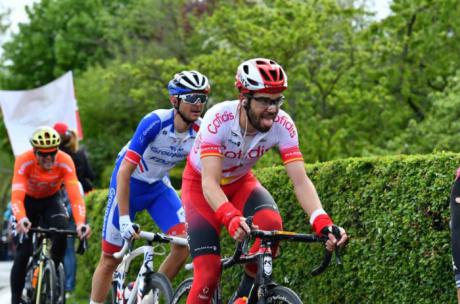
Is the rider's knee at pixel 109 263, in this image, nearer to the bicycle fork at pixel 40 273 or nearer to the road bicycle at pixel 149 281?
the road bicycle at pixel 149 281

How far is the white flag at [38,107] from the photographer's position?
20.3 m

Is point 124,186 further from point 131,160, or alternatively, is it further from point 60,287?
point 60,287

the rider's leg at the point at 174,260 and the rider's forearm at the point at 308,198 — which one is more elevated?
the rider's forearm at the point at 308,198

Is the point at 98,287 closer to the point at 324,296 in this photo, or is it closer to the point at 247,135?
the point at 324,296

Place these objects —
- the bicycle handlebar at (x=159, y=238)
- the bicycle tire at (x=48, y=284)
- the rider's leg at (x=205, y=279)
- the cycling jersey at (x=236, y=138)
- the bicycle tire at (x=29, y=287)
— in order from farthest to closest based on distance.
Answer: the bicycle tire at (x=29, y=287) < the bicycle tire at (x=48, y=284) < the bicycle handlebar at (x=159, y=238) < the rider's leg at (x=205, y=279) < the cycling jersey at (x=236, y=138)

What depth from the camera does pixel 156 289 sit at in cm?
749

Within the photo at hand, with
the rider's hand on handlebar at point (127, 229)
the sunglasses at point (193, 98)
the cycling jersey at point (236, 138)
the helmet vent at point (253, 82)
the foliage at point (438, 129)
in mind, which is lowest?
the rider's hand on handlebar at point (127, 229)

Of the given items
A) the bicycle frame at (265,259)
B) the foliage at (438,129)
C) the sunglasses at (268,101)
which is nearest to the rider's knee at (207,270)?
the bicycle frame at (265,259)

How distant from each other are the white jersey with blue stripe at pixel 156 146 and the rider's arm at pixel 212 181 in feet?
5.49

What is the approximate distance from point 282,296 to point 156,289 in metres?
2.11

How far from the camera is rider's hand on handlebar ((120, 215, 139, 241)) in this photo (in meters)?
7.39

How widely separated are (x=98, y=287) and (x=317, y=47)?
793 inches

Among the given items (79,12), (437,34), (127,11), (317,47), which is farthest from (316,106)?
(79,12)

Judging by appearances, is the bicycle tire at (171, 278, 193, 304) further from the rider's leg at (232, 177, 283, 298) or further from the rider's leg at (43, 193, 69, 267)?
the rider's leg at (43, 193, 69, 267)
